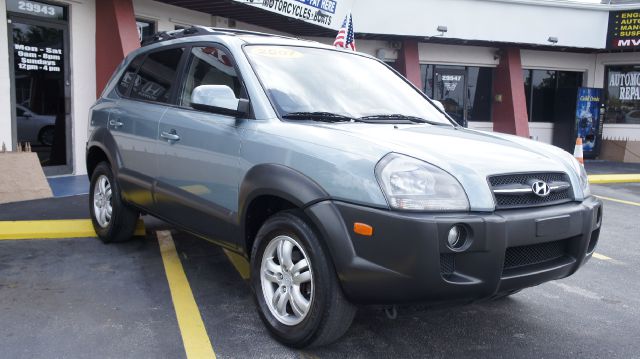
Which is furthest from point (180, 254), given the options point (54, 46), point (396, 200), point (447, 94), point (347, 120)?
point (447, 94)

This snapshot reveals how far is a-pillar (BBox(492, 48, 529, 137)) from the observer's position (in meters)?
16.1

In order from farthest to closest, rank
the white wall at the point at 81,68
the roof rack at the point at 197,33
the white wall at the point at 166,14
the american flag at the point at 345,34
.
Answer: the american flag at the point at 345,34 < the white wall at the point at 166,14 < the white wall at the point at 81,68 < the roof rack at the point at 197,33

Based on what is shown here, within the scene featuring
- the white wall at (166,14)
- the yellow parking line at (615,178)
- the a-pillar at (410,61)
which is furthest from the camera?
the a-pillar at (410,61)

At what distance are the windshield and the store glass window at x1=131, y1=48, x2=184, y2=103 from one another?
929mm

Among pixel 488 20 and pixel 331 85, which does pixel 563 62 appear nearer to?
pixel 488 20

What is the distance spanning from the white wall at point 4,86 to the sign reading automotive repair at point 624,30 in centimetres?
1549

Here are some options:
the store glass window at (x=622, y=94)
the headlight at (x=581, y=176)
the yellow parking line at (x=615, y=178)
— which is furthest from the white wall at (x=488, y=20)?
the headlight at (x=581, y=176)

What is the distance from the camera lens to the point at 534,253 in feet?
9.61

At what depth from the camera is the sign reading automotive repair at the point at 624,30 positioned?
16.0 m

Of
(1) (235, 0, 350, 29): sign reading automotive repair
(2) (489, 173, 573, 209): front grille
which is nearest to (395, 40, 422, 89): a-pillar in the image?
(1) (235, 0, 350, 29): sign reading automotive repair

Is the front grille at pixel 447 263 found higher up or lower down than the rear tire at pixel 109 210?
higher up

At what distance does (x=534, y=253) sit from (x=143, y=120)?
10.1 feet

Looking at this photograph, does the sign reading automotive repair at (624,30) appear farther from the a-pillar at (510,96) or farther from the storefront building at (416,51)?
the a-pillar at (510,96)

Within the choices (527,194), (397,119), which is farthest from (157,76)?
(527,194)
